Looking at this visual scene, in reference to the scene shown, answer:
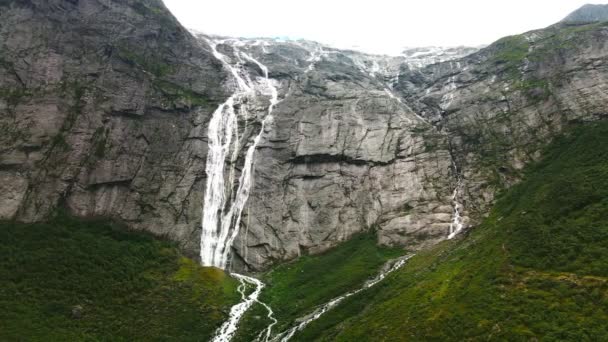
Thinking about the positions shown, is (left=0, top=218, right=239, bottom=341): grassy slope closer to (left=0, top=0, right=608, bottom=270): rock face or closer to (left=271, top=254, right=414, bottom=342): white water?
(left=0, top=0, right=608, bottom=270): rock face

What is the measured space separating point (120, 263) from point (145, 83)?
1368 inches

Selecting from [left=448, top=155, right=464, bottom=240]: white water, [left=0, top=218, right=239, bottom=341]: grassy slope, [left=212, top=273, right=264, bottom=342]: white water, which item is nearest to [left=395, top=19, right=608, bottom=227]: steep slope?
[left=448, top=155, right=464, bottom=240]: white water

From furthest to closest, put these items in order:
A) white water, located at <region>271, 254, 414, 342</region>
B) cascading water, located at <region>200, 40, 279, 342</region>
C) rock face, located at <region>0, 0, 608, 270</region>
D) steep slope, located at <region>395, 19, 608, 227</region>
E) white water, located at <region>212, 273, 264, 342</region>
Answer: steep slope, located at <region>395, 19, 608, 227</region>
rock face, located at <region>0, 0, 608, 270</region>
cascading water, located at <region>200, 40, 279, 342</region>
white water, located at <region>212, 273, 264, 342</region>
white water, located at <region>271, 254, 414, 342</region>

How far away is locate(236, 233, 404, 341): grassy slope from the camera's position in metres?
48.7

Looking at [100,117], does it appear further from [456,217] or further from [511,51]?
[511,51]

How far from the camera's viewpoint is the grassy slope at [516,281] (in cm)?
3366

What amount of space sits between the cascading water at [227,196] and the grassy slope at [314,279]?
47.1 inches

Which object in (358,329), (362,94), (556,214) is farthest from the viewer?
(362,94)

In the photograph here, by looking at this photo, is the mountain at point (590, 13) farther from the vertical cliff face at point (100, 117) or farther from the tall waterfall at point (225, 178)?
the vertical cliff face at point (100, 117)

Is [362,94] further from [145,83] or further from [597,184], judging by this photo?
[597,184]

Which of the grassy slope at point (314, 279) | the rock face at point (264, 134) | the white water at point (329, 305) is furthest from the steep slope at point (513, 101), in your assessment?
the grassy slope at point (314, 279)

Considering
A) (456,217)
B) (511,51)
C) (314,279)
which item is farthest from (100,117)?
(511,51)

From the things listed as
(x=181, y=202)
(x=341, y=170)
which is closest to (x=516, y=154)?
(x=341, y=170)

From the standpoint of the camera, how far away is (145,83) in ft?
256
